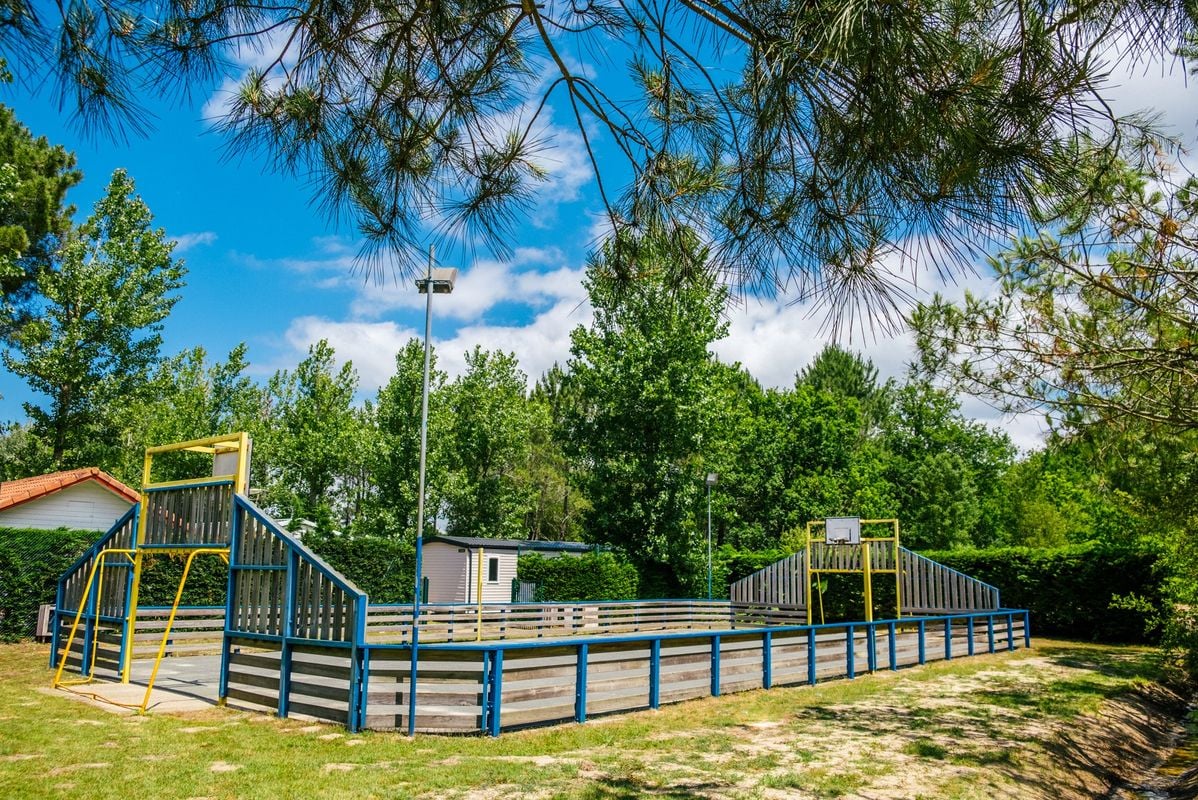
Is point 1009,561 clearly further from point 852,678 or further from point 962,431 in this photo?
point 962,431

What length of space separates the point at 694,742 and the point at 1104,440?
5.14m

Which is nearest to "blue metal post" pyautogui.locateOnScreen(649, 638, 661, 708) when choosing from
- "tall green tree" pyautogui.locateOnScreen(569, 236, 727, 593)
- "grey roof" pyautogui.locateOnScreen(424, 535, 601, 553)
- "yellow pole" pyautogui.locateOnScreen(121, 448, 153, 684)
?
"yellow pole" pyautogui.locateOnScreen(121, 448, 153, 684)

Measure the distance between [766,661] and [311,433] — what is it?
1082 inches

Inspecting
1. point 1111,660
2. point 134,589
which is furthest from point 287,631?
point 1111,660

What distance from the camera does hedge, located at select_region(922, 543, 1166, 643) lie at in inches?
744

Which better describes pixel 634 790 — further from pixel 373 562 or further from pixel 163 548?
pixel 373 562

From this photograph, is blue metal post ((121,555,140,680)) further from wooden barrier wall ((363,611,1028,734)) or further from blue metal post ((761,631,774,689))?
blue metal post ((761,631,774,689))

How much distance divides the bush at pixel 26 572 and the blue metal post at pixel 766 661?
1304 centimetres

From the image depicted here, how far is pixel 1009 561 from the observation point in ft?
70.4

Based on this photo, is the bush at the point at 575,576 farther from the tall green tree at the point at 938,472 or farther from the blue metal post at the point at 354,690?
the tall green tree at the point at 938,472

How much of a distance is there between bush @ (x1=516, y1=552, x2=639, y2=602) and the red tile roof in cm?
1089

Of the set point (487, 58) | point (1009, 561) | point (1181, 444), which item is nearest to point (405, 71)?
point (487, 58)

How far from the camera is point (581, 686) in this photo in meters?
8.48

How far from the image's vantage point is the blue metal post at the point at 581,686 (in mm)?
8438
